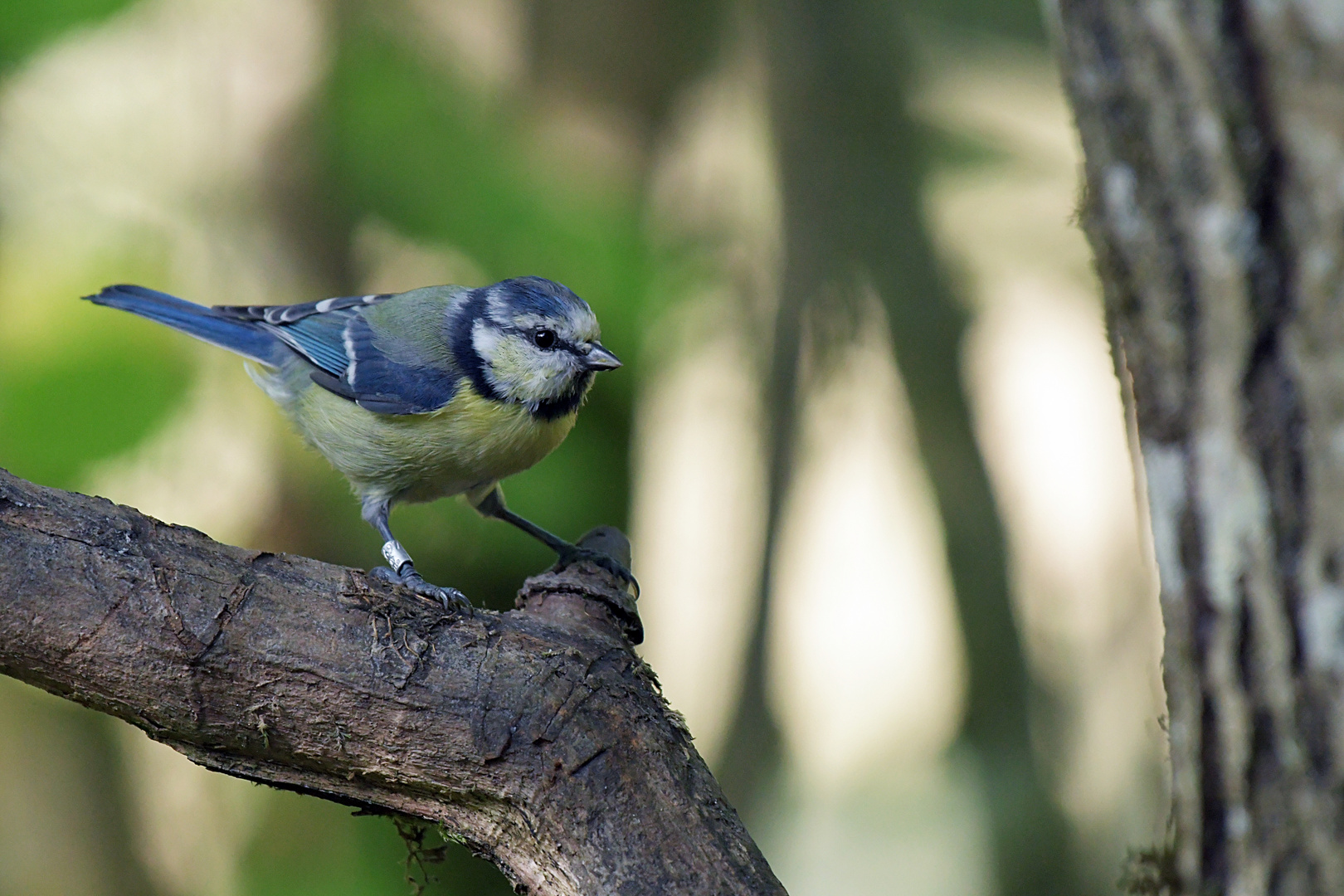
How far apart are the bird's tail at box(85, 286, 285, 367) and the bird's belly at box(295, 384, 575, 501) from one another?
25cm

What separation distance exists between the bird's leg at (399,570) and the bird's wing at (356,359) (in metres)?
0.25

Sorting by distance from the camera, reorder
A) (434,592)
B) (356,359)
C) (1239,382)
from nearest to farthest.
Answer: (1239,382) < (434,592) < (356,359)

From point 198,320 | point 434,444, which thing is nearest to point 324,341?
point 198,320

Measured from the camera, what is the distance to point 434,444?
2129 millimetres

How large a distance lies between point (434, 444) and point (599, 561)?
47 centimetres

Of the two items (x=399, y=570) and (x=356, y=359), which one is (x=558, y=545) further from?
(x=356, y=359)

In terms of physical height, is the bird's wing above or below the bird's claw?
above

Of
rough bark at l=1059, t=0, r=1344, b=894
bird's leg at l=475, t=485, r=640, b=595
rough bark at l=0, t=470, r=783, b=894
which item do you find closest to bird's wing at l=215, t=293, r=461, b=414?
bird's leg at l=475, t=485, r=640, b=595

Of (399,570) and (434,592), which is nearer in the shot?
(434,592)

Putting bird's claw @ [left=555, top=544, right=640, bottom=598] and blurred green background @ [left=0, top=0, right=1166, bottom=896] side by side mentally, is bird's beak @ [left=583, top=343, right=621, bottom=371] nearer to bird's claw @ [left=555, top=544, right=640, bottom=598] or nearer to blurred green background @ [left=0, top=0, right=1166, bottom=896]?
bird's claw @ [left=555, top=544, right=640, bottom=598]

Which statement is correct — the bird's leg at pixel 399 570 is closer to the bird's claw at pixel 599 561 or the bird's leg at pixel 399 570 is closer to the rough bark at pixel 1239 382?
the bird's claw at pixel 599 561

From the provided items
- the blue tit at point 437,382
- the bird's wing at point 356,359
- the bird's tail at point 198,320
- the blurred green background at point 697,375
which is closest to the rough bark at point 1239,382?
the blue tit at point 437,382

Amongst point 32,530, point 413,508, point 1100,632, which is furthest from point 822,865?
point 32,530

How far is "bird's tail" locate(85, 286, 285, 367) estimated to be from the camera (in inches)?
92.3
